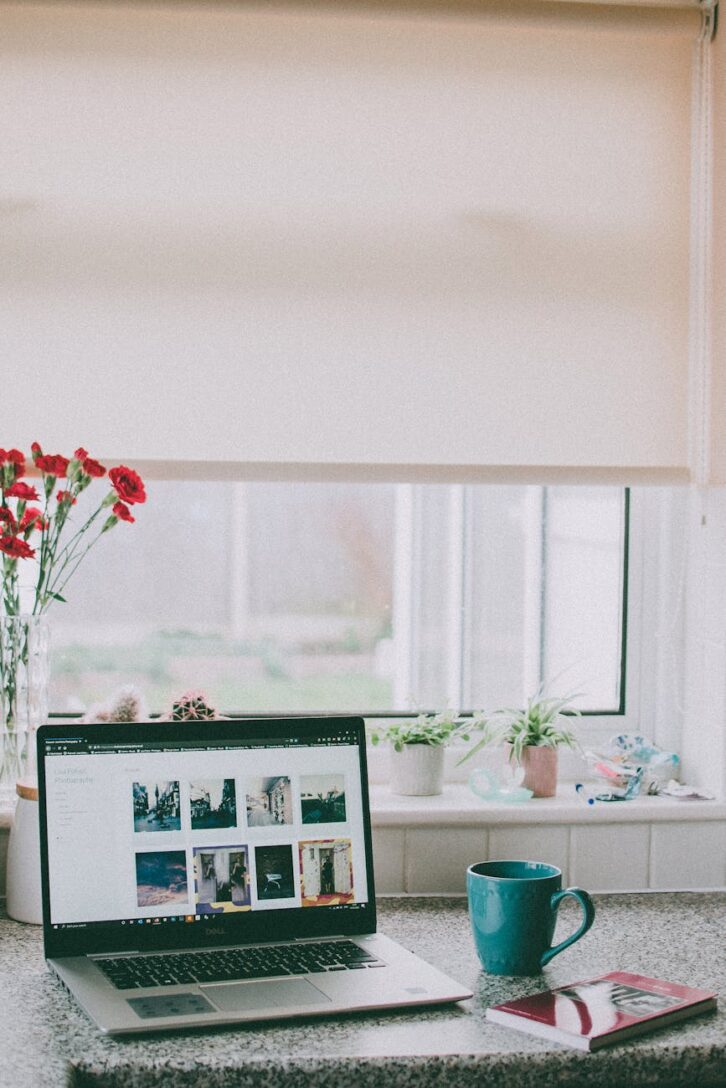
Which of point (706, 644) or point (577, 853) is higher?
point (706, 644)

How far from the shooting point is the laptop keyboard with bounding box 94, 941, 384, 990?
4.32 feet

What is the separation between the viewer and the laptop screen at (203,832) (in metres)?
1.42

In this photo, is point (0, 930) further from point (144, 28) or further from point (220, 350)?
point (144, 28)

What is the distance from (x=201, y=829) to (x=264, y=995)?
0.84 ft

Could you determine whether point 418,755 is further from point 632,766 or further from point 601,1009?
point 601,1009

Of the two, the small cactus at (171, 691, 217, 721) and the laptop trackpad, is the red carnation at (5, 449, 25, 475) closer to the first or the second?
the small cactus at (171, 691, 217, 721)

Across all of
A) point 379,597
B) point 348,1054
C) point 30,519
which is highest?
point 30,519

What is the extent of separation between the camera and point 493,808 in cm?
181

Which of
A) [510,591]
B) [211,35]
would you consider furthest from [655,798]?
[211,35]

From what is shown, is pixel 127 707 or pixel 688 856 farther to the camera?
pixel 688 856

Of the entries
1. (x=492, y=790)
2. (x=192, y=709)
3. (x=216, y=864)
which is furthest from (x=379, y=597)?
(x=216, y=864)

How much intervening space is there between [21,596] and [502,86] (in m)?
1.07

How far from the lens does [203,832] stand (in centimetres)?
147

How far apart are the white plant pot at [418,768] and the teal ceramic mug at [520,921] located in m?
0.48
